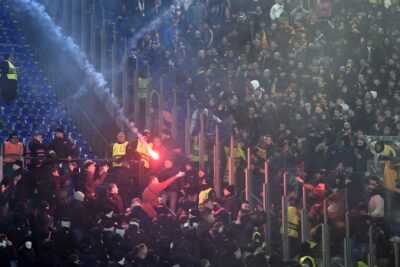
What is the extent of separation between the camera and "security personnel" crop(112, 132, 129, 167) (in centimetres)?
1798

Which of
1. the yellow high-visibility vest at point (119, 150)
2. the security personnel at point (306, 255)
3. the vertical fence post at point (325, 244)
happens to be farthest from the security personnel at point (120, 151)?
the security personnel at point (306, 255)

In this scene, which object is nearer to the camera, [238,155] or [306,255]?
[306,255]

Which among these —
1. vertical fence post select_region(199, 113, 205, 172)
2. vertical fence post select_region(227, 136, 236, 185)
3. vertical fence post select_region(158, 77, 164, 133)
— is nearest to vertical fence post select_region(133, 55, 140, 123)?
vertical fence post select_region(158, 77, 164, 133)

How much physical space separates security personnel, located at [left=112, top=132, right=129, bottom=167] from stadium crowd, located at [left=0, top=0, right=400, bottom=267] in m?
0.05

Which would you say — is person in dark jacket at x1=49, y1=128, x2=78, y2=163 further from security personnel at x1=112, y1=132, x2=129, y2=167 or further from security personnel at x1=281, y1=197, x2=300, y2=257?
security personnel at x1=281, y1=197, x2=300, y2=257

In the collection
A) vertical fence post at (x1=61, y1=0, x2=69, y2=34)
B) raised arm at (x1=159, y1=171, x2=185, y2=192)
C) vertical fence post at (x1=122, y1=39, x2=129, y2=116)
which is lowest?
raised arm at (x1=159, y1=171, x2=185, y2=192)

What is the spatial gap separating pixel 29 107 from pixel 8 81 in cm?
82

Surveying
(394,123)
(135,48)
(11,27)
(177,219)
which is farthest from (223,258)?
(11,27)

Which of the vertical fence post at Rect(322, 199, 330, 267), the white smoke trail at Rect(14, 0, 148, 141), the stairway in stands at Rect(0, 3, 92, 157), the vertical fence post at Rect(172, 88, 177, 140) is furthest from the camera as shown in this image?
the stairway in stands at Rect(0, 3, 92, 157)

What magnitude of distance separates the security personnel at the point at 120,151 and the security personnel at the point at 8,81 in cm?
472

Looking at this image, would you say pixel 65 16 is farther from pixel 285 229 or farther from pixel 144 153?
pixel 285 229

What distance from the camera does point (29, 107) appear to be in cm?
2233

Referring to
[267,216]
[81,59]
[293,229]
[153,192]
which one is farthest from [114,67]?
[293,229]

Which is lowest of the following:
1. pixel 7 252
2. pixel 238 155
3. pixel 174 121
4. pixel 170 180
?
pixel 7 252
